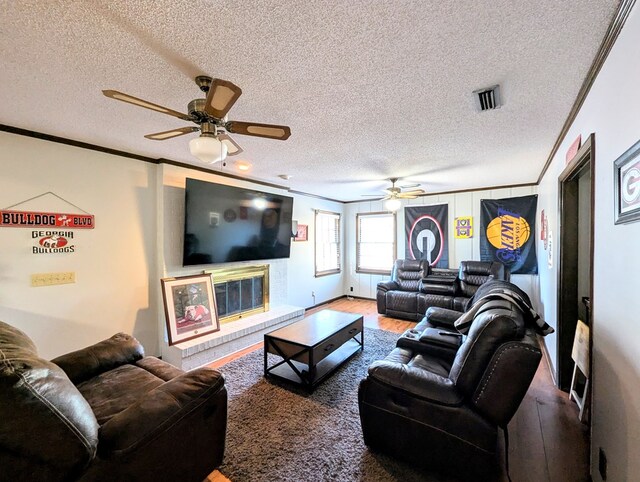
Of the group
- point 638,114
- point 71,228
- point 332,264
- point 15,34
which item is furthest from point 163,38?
point 332,264

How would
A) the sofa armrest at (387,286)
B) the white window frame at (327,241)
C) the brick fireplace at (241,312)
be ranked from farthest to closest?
the white window frame at (327,241) → the sofa armrest at (387,286) → the brick fireplace at (241,312)

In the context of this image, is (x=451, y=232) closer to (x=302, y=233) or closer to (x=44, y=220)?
(x=302, y=233)

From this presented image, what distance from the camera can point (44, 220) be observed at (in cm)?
245

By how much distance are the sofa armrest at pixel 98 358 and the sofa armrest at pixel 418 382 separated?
184 centimetres

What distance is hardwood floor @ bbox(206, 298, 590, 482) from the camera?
1.65 metres

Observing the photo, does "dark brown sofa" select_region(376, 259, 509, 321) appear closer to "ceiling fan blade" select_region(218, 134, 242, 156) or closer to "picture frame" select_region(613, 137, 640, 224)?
"picture frame" select_region(613, 137, 640, 224)

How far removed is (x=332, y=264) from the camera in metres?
6.36

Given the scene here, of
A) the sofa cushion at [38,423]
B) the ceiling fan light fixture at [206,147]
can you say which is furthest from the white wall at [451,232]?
the sofa cushion at [38,423]

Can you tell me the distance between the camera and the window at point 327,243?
593cm

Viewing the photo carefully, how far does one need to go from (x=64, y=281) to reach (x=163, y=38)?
2.51m

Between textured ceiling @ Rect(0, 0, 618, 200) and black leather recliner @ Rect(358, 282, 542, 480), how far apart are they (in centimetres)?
140

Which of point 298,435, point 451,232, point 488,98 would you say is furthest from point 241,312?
point 451,232

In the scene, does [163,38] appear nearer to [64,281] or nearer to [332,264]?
[64,281]

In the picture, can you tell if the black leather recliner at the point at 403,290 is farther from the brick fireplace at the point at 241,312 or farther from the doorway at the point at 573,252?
the doorway at the point at 573,252
